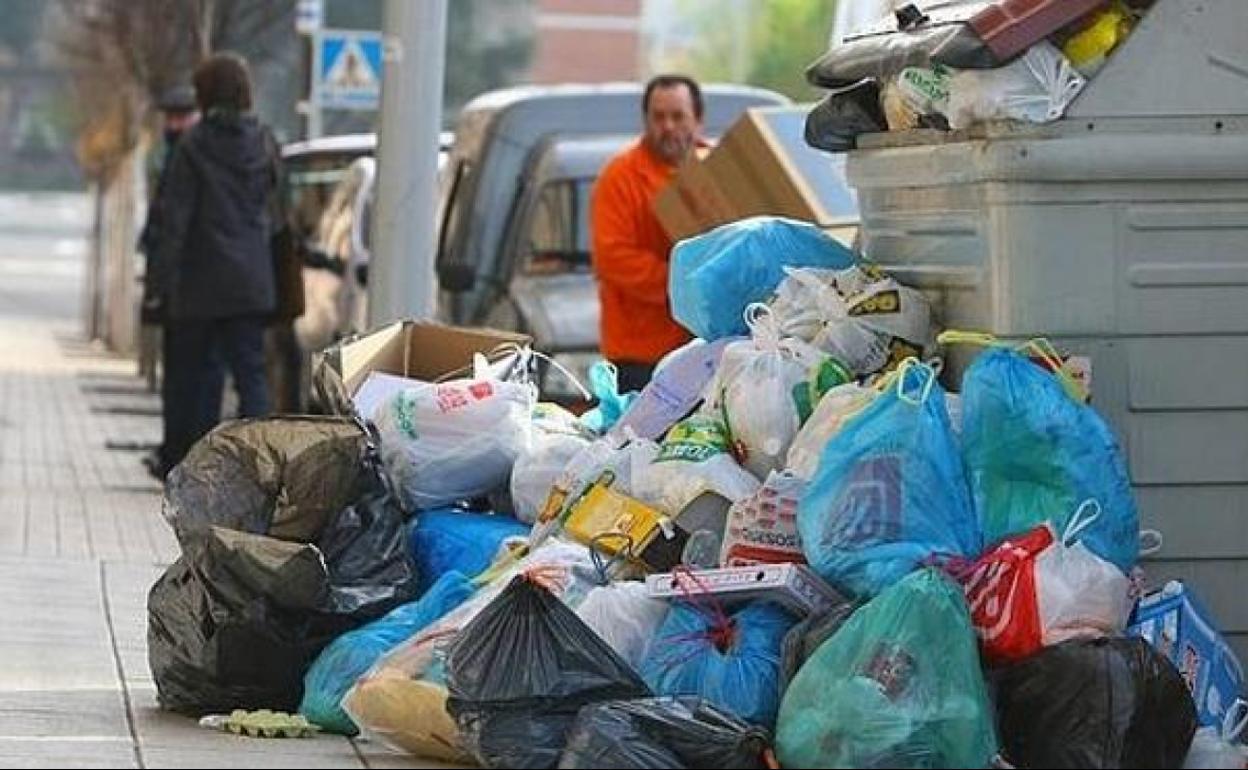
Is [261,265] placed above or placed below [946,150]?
below

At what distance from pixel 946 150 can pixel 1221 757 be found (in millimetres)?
1651

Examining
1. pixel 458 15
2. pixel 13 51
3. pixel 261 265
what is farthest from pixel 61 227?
pixel 261 265

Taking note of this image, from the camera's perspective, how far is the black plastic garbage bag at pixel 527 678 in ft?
21.4

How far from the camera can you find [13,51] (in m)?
52.3

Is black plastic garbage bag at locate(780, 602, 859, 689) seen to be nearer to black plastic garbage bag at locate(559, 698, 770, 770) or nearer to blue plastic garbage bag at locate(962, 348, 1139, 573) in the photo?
black plastic garbage bag at locate(559, 698, 770, 770)

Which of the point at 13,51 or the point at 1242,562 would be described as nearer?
the point at 1242,562

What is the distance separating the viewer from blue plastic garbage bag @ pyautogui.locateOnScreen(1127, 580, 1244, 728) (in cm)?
680

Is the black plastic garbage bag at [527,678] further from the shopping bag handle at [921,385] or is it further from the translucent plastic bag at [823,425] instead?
the shopping bag handle at [921,385]

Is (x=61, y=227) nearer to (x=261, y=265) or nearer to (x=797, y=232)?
(x=261, y=265)

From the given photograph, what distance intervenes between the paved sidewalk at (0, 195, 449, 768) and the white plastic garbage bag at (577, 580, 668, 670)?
524mm

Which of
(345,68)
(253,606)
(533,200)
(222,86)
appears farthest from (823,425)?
(345,68)

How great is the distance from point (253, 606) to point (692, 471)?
1.12m

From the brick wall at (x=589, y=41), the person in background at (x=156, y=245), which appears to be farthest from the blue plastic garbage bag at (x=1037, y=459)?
the brick wall at (x=589, y=41)

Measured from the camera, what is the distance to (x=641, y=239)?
1157 cm
